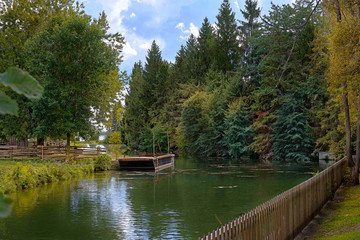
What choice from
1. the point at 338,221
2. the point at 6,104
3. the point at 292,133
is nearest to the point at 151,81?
the point at 292,133

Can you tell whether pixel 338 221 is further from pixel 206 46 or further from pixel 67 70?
pixel 206 46

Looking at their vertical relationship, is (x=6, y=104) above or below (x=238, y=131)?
below

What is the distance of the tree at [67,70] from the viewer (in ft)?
97.4

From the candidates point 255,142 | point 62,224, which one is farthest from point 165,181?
point 255,142

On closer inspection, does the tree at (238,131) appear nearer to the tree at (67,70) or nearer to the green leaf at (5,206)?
the tree at (67,70)

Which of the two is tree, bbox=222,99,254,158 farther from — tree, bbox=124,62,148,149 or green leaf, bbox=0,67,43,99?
green leaf, bbox=0,67,43,99

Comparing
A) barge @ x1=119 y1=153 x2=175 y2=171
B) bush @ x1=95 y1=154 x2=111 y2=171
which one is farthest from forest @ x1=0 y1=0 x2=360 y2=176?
barge @ x1=119 y1=153 x2=175 y2=171

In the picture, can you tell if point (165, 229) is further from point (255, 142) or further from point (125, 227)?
point (255, 142)

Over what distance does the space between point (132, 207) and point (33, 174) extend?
9.61 metres

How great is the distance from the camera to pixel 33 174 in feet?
74.4

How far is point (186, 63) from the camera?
73.1 metres

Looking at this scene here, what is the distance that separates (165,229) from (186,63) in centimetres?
6276

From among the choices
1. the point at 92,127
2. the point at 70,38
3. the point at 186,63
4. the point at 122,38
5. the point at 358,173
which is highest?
the point at 186,63

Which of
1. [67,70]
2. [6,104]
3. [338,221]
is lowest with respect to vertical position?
[338,221]
